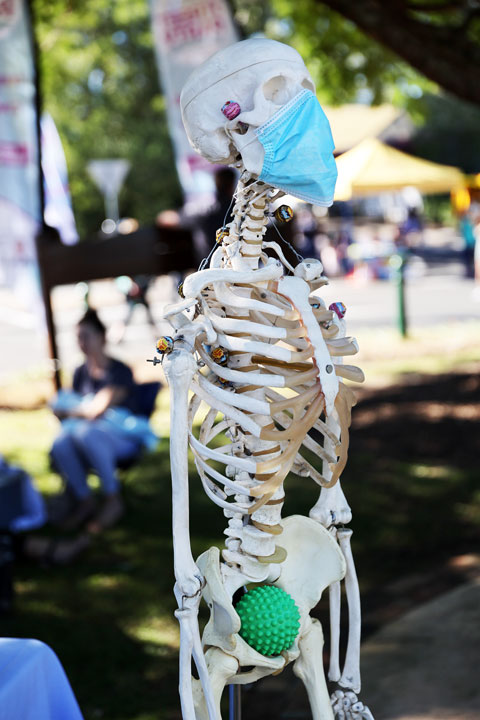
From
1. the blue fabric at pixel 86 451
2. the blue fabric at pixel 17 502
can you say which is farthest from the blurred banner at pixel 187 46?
the blue fabric at pixel 17 502

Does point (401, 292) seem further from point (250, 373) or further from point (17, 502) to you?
point (250, 373)

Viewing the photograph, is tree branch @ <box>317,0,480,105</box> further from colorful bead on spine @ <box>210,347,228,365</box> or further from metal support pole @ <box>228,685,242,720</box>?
metal support pole @ <box>228,685,242,720</box>

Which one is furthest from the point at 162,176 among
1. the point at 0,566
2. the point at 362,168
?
the point at 0,566

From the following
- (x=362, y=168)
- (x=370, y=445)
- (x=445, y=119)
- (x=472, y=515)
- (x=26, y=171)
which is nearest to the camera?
(x=472, y=515)

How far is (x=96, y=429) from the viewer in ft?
16.7

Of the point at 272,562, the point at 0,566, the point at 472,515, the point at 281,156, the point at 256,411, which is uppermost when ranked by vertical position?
the point at 281,156

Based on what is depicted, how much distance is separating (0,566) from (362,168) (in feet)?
37.2

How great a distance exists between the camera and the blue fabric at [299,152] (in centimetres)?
201

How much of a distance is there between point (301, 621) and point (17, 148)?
4.97 metres

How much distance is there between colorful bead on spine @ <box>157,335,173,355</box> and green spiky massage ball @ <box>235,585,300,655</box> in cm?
61

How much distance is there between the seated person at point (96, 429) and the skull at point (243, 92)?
10.2ft

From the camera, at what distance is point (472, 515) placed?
5.29 metres

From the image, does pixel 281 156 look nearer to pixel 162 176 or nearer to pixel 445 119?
pixel 162 176

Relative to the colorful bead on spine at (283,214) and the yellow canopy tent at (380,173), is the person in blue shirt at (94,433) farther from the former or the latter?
the yellow canopy tent at (380,173)
